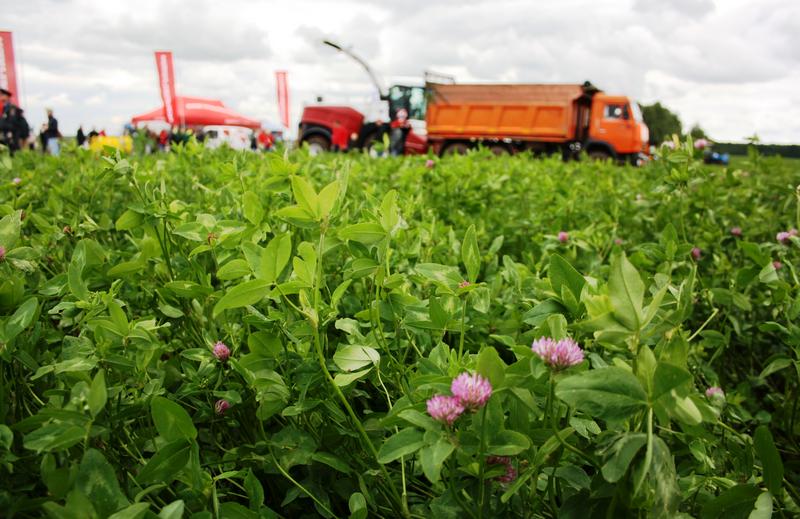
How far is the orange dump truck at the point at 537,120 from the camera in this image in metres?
17.2

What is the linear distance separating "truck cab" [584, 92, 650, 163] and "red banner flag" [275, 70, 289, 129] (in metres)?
11.4

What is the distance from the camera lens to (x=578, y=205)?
316cm

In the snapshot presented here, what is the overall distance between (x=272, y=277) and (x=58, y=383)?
1.99ft

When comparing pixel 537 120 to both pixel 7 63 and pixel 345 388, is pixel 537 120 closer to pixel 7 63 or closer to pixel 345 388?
pixel 7 63

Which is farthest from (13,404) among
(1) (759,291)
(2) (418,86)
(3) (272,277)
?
(2) (418,86)

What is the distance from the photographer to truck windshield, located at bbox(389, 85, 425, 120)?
20016mm

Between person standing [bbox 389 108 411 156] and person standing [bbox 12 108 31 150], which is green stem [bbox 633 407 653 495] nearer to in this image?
person standing [bbox 12 108 31 150]

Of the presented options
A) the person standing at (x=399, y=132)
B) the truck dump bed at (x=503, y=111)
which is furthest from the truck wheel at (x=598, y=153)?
the person standing at (x=399, y=132)

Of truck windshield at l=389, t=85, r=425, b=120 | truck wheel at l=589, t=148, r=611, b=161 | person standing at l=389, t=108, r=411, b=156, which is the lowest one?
truck wheel at l=589, t=148, r=611, b=161

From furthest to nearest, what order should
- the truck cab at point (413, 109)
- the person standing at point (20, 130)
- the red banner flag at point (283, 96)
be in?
the red banner flag at point (283, 96), the truck cab at point (413, 109), the person standing at point (20, 130)

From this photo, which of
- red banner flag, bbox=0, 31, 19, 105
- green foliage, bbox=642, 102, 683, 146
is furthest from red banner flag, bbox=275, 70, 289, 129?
green foliage, bbox=642, 102, 683, 146

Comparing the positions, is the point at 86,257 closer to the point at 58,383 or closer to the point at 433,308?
the point at 58,383

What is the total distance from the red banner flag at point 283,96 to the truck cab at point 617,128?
11.4 meters

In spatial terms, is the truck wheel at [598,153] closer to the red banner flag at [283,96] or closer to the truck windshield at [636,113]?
the truck windshield at [636,113]
